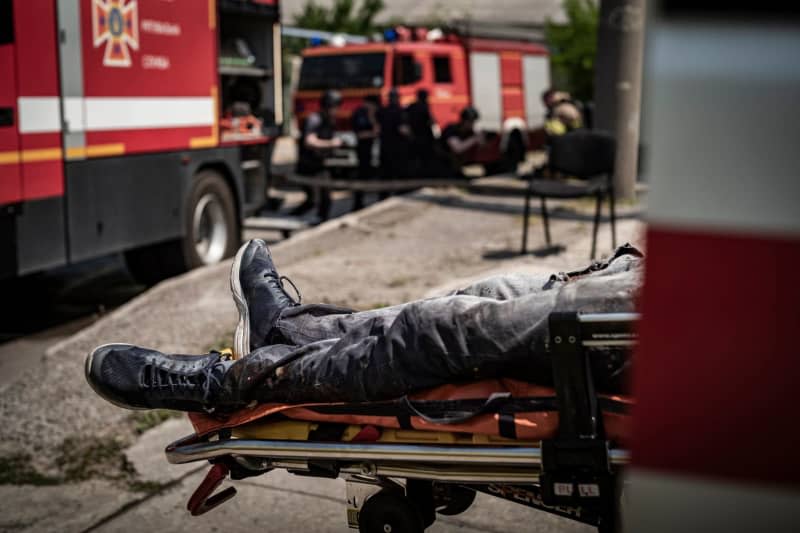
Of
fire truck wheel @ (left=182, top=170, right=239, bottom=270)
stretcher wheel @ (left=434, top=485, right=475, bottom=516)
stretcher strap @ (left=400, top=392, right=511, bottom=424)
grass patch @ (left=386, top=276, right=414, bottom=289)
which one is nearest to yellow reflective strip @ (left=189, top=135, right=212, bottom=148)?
fire truck wheel @ (left=182, top=170, right=239, bottom=270)

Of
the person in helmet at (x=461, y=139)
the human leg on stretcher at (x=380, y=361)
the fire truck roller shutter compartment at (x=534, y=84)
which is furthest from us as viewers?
the fire truck roller shutter compartment at (x=534, y=84)

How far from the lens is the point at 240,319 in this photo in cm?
332

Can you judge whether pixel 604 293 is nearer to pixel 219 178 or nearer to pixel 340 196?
pixel 219 178

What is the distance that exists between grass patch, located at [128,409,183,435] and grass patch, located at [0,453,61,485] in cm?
49

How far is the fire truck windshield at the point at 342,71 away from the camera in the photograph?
17.3 m

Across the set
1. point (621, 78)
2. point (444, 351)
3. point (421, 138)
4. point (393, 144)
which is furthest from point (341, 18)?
point (444, 351)

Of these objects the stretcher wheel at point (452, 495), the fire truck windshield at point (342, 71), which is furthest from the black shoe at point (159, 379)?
the fire truck windshield at point (342, 71)

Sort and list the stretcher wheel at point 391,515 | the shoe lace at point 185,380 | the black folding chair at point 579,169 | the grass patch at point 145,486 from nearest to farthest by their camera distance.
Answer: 1. the stretcher wheel at point 391,515
2. the shoe lace at point 185,380
3. the grass patch at point 145,486
4. the black folding chair at point 579,169

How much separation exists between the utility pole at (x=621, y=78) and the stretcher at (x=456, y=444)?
893 centimetres

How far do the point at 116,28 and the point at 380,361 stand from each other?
5799mm

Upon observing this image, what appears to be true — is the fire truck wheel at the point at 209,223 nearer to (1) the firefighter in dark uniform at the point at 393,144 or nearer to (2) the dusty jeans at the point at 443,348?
(1) the firefighter in dark uniform at the point at 393,144

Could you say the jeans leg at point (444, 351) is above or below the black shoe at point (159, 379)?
above

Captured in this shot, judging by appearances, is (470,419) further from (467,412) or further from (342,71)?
(342,71)

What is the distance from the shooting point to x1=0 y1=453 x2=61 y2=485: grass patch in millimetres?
4434
